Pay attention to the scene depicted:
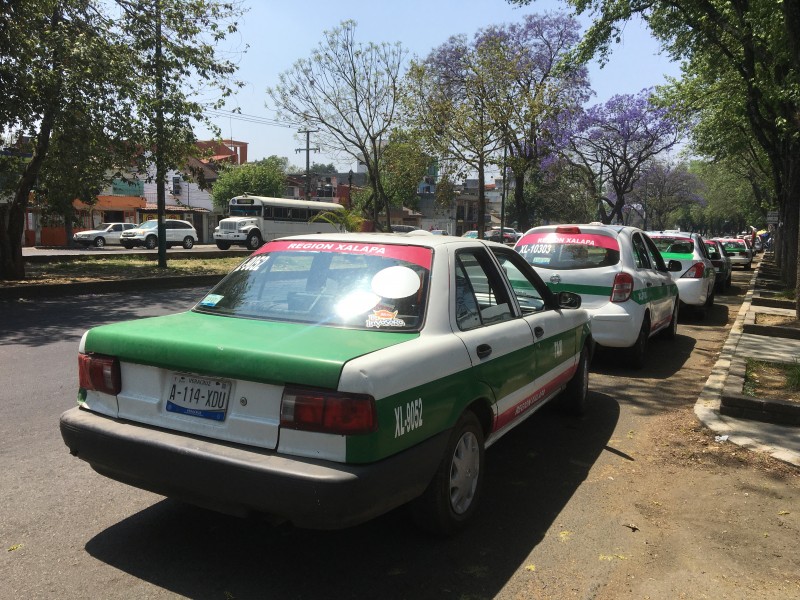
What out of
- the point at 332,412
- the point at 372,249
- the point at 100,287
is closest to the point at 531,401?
the point at 372,249

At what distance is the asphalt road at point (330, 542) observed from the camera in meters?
2.95

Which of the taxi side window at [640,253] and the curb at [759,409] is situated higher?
the taxi side window at [640,253]

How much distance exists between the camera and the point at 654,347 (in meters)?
9.47

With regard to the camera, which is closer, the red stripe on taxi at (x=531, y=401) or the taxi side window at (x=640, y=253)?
the red stripe on taxi at (x=531, y=401)

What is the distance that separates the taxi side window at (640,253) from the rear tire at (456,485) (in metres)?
4.98

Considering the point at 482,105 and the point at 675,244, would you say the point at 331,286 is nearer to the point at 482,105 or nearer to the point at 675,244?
the point at 675,244

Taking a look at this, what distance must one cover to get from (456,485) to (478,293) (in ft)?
3.88

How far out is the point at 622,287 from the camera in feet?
24.0

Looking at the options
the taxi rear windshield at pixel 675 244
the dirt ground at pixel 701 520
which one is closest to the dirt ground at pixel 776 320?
the taxi rear windshield at pixel 675 244

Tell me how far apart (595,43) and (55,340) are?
1350 cm

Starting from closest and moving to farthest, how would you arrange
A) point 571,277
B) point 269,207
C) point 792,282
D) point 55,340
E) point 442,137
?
point 571,277 → point 55,340 → point 792,282 → point 442,137 → point 269,207

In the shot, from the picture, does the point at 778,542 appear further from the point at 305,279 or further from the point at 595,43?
the point at 595,43

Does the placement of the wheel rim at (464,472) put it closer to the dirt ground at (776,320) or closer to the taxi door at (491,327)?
the taxi door at (491,327)

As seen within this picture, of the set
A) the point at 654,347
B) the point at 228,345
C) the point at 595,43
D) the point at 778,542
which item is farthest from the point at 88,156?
the point at 778,542
